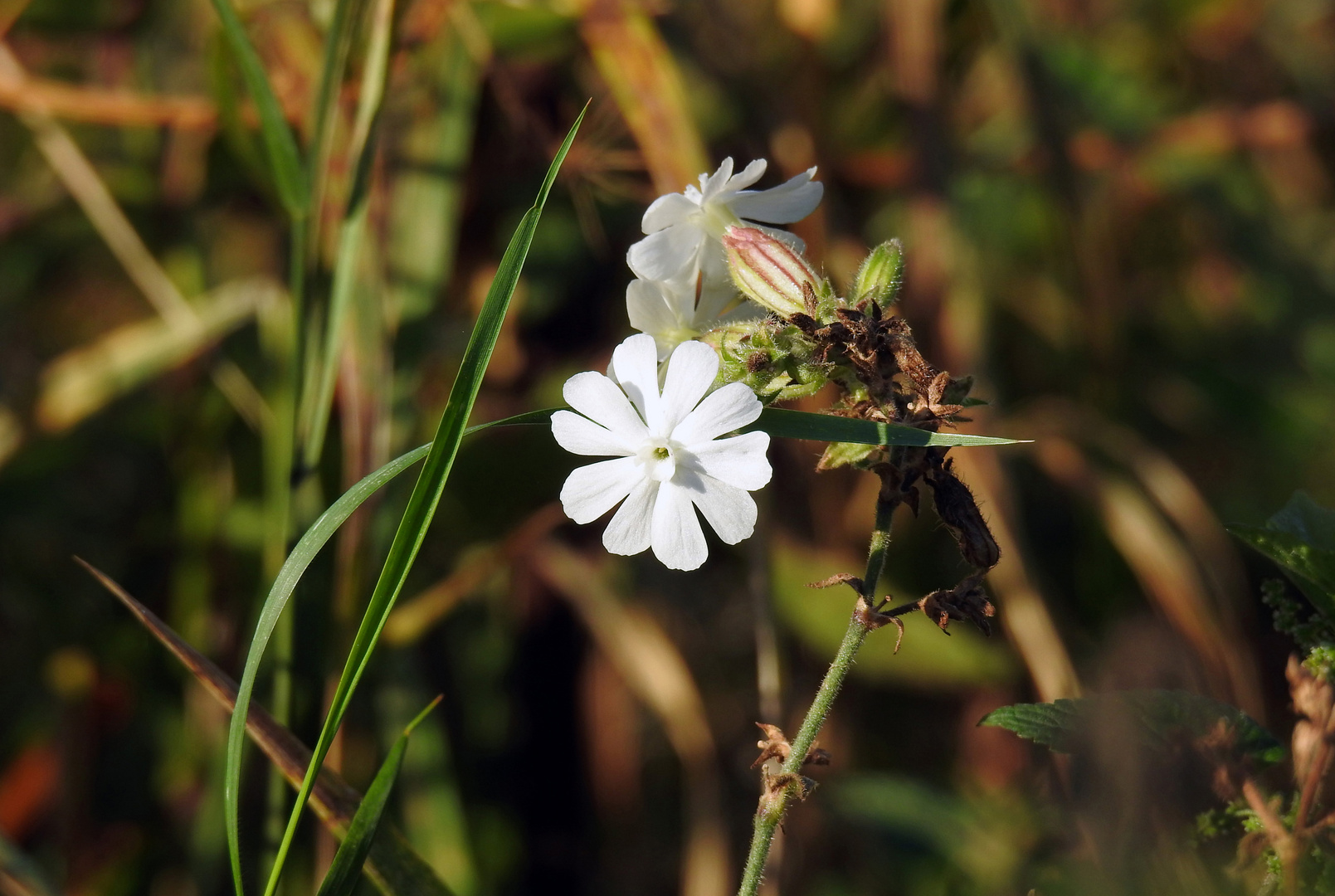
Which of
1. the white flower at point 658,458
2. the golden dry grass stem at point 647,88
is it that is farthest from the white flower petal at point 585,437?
the golden dry grass stem at point 647,88

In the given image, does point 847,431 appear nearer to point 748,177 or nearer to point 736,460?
point 736,460

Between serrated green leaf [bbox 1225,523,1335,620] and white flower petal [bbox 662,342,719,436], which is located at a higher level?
serrated green leaf [bbox 1225,523,1335,620]

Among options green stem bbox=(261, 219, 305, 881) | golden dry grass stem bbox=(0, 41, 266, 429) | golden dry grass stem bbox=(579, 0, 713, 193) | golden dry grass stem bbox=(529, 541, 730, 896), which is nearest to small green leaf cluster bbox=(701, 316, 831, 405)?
green stem bbox=(261, 219, 305, 881)

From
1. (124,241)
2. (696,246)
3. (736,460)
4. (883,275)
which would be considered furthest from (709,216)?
(124,241)

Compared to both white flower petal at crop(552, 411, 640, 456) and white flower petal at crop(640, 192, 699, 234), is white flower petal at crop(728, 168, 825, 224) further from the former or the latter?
white flower petal at crop(552, 411, 640, 456)

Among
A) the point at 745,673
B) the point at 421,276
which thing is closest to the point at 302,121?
the point at 421,276

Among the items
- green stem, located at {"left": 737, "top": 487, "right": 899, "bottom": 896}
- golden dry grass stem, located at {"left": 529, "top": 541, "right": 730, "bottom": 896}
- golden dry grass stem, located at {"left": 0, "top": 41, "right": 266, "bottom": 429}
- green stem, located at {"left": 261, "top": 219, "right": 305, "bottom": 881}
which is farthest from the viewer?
golden dry grass stem, located at {"left": 0, "top": 41, "right": 266, "bottom": 429}

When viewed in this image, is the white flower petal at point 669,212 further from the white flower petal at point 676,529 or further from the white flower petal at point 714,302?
the white flower petal at point 676,529
